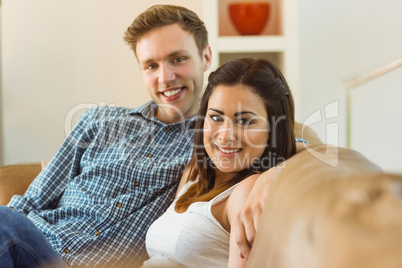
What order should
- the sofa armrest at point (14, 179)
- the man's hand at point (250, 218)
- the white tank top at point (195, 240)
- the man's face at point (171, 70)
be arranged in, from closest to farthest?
the man's hand at point (250, 218), the white tank top at point (195, 240), the man's face at point (171, 70), the sofa armrest at point (14, 179)

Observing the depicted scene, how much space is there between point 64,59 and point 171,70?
1.35m

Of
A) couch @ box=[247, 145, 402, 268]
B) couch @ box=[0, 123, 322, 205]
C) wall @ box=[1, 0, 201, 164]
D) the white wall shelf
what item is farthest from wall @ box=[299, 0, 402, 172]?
couch @ box=[247, 145, 402, 268]

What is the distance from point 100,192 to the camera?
163 cm

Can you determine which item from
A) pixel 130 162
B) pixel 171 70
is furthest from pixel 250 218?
pixel 171 70

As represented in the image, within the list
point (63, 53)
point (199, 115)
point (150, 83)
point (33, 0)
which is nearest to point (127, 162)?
point (150, 83)

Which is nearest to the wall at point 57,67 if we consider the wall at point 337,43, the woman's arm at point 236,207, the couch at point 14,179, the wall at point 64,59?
the wall at point 64,59

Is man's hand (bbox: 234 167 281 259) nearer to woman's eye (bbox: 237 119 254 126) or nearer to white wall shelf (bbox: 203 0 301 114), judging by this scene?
woman's eye (bbox: 237 119 254 126)

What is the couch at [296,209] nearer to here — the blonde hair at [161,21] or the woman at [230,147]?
the woman at [230,147]

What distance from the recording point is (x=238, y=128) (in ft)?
3.85

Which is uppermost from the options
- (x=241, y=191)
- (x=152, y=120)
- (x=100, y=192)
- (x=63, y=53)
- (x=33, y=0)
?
(x=33, y=0)

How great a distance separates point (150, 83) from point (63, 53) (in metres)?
1.32

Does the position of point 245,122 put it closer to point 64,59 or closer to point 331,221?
point 331,221

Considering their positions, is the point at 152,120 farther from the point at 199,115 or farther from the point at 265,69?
the point at 265,69

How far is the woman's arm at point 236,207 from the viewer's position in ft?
3.17
